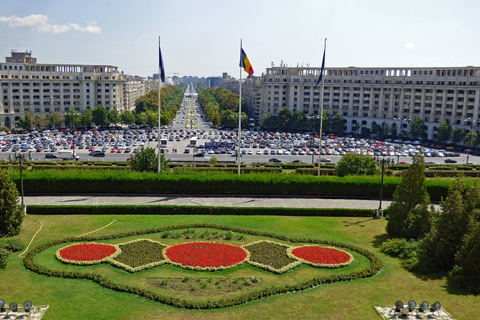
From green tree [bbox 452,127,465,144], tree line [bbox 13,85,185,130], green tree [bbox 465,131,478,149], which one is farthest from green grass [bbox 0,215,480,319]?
tree line [bbox 13,85,185,130]

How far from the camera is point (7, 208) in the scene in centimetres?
3008

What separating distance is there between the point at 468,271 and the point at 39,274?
22.1 metres

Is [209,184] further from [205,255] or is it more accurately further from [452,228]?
[452,228]

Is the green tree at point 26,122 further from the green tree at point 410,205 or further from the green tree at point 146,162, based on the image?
the green tree at point 410,205

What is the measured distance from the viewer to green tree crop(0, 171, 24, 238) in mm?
29906

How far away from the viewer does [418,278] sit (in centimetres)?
2481

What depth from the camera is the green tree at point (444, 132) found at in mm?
102938

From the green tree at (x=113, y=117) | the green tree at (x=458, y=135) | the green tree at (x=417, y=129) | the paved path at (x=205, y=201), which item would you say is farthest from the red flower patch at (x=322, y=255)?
the green tree at (x=113, y=117)

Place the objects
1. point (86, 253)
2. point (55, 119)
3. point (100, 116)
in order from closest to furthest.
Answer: point (86, 253), point (55, 119), point (100, 116)

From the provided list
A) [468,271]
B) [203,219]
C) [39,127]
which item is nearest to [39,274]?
[203,219]

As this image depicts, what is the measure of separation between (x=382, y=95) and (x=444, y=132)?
1047 inches

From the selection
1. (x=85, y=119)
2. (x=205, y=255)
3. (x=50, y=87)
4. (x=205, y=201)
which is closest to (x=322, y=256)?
(x=205, y=255)

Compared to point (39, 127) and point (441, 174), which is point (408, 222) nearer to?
point (441, 174)

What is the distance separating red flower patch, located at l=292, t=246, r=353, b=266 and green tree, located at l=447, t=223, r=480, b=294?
563 cm
